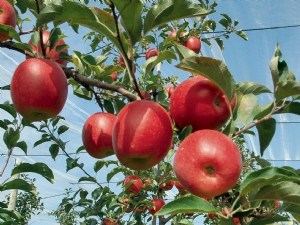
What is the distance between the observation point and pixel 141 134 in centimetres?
96

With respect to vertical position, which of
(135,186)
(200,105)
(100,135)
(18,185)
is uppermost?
(200,105)

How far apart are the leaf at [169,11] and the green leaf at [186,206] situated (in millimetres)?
394

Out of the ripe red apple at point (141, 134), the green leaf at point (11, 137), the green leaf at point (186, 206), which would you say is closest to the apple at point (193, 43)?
the green leaf at point (11, 137)

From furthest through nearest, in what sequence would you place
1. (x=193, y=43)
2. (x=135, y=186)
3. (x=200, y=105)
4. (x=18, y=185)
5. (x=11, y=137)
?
(x=193, y=43)
(x=135, y=186)
(x=11, y=137)
(x=18, y=185)
(x=200, y=105)

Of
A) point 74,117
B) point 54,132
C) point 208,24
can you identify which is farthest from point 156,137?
point 74,117

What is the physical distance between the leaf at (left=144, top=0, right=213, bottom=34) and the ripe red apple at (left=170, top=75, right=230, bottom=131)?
16 centimetres

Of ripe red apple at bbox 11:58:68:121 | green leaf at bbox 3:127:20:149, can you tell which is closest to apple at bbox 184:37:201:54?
green leaf at bbox 3:127:20:149

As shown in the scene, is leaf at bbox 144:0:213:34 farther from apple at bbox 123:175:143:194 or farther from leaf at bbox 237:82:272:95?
apple at bbox 123:175:143:194

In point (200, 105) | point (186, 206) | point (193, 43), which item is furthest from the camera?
point (193, 43)

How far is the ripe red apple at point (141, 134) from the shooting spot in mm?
952

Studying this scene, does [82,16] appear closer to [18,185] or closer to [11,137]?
[18,185]

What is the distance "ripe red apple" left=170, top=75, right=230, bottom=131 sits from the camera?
0.98 m

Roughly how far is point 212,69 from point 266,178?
0.84 ft

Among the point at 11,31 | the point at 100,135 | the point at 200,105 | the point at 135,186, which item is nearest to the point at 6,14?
the point at 11,31
